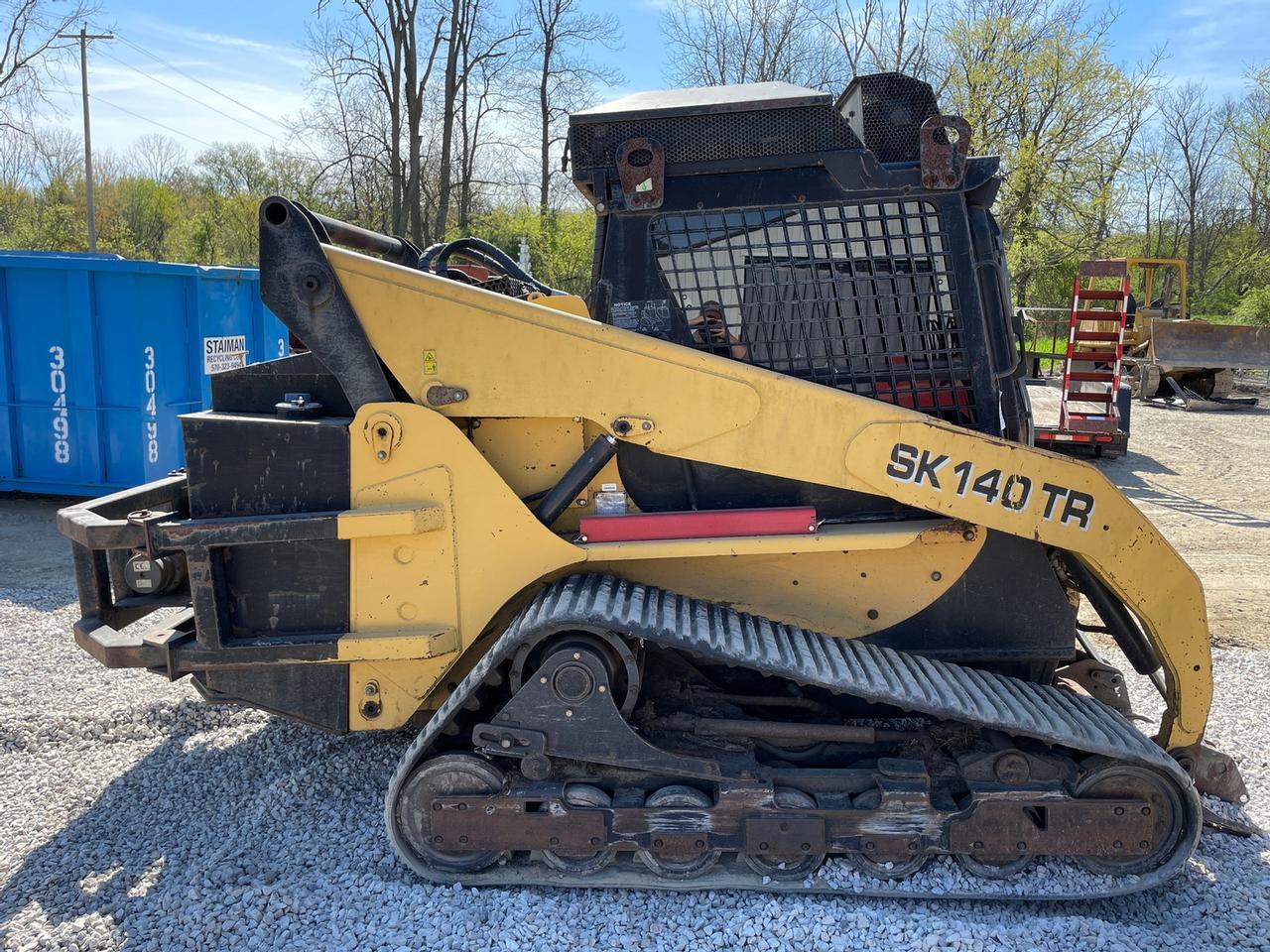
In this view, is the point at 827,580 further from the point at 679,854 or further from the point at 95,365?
the point at 95,365

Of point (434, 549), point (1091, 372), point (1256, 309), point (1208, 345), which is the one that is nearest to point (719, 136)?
point (434, 549)

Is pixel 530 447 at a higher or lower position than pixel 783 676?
higher

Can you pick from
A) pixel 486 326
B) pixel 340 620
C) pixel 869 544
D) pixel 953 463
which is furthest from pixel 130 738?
pixel 953 463

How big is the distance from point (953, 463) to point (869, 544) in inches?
14.7

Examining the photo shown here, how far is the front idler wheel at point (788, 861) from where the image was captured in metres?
2.93

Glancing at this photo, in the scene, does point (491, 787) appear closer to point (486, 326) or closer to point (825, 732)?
point (825, 732)

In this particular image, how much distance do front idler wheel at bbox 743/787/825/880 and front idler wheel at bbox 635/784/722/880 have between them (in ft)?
0.41

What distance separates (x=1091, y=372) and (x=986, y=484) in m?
9.80

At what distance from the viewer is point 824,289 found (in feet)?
10.8

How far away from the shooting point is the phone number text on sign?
10.0 ft

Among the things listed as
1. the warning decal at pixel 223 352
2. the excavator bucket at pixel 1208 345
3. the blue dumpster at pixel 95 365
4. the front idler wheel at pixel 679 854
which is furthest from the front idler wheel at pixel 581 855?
the excavator bucket at pixel 1208 345

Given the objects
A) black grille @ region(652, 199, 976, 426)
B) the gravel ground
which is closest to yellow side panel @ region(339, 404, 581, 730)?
the gravel ground

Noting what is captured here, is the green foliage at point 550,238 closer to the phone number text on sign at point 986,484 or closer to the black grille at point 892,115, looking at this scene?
the black grille at point 892,115

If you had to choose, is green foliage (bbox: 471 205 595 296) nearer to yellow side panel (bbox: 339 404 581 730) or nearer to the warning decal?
the warning decal
